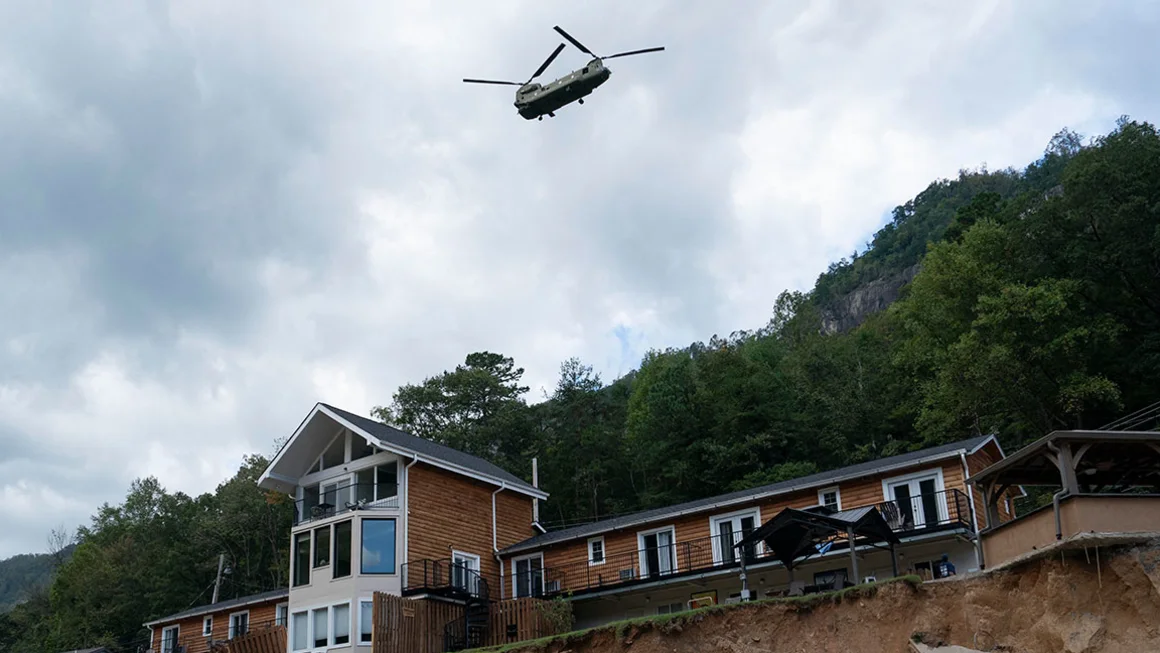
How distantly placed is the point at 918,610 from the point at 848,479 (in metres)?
8.85

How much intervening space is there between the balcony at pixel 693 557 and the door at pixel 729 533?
0.03m

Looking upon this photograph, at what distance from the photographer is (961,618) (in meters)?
19.3

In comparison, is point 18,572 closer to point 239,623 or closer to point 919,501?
point 239,623

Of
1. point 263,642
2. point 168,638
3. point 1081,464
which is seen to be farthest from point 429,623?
point 1081,464

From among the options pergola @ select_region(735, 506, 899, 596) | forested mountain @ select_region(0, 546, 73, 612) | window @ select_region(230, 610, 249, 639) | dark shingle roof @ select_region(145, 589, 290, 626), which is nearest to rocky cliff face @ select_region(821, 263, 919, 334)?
dark shingle roof @ select_region(145, 589, 290, 626)

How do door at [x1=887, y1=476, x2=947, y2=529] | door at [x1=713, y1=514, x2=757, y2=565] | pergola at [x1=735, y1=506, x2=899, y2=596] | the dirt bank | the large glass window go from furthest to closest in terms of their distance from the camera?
the large glass window, door at [x1=713, y1=514, x2=757, y2=565], door at [x1=887, y1=476, x2=947, y2=529], pergola at [x1=735, y1=506, x2=899, y2=596], the dirt bank

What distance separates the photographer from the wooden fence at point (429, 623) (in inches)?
1127

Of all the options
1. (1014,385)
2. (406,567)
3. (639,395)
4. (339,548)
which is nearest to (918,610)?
(406,567)

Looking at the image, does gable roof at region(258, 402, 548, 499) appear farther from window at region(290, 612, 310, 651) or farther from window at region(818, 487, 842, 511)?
window at region(818, 487, 842, 511)

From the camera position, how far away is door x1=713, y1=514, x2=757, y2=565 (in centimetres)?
3005

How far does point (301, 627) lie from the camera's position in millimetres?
31953

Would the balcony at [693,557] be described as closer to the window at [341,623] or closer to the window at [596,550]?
the window at [596,550]

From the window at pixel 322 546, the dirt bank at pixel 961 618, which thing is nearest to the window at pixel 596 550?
the window at pixel 322 546

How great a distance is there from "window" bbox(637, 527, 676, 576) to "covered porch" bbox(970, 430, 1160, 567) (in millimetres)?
12540
